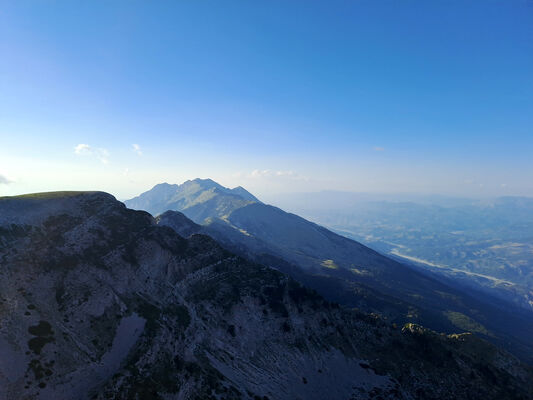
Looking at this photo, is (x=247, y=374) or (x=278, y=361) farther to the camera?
(x=278, y=361)

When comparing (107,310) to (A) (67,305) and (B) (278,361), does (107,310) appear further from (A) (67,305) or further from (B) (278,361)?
(B) (278,361)

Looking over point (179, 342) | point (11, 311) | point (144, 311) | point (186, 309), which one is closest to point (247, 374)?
point (179, 342)

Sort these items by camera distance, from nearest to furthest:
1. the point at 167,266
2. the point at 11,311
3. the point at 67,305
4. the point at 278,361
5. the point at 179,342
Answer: the point at 11,311 → the point at 67,305 → the point at 179,342 → the point at 278,361 → the point at 167,266

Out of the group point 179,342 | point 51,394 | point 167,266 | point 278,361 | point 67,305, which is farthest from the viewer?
point 167,266

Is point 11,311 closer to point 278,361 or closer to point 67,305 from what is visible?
point 67,305

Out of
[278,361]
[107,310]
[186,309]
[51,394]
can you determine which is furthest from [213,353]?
[51,394]

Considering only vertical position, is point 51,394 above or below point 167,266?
below

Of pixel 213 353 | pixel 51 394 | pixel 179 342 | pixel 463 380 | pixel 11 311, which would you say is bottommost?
pixel 463 380
